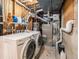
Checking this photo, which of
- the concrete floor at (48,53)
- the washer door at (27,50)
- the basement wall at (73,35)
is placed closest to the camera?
the basement wall at (73,35)

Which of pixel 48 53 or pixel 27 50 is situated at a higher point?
pixel 27 50

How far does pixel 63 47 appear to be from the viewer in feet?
10.5

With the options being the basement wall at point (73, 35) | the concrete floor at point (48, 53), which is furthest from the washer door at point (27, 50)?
the concrete floor at point (48, 53)

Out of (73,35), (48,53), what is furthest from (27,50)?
(48,53)

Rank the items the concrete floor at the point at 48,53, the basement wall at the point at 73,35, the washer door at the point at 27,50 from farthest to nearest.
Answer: the concrete floor at the point at 48,53
the washer door at the point at 27,50
the basement wall at the point at 73,35

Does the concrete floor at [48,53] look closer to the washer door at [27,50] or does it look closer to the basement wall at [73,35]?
the basement wall at [73,35]

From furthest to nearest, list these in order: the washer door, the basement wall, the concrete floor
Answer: the concrete floor, the washer door, the basement wall

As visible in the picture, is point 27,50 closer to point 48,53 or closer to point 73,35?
point 73,35

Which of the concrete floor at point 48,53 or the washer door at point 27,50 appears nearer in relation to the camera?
the washer door at point 27,50

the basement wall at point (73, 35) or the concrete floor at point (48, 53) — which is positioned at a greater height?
the basement wall at point (73, 35)

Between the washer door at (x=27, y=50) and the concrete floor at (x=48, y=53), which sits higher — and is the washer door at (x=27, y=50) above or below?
above

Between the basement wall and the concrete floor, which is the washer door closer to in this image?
the basement wall

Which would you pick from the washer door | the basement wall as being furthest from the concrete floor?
the washer door

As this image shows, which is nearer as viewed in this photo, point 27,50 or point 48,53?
point 27,50
